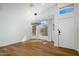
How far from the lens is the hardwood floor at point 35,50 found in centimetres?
241

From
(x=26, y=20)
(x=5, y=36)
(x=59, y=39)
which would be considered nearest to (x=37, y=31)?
(x=26, y=20)

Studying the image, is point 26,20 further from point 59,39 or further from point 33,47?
point 59,39

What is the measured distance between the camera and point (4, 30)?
2.42m

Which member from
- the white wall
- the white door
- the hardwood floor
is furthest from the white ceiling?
the hardwood floor

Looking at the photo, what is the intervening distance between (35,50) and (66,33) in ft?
2.37

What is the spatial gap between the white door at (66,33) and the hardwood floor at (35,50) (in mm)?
108

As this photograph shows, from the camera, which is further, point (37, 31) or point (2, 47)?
point (37, 31)

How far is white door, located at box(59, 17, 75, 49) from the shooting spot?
95.6 inches

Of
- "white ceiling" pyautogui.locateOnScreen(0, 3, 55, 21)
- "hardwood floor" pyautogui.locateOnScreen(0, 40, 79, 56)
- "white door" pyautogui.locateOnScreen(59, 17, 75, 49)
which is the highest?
"white ceiling" pyautogui.locateOnScreen(0, 3, 55, 21)

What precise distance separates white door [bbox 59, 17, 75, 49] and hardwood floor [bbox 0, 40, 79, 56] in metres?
0.11

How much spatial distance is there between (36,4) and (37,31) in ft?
1.83

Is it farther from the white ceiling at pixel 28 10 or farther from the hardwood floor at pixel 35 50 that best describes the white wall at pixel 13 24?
the hardwood floor at pixel 35 50

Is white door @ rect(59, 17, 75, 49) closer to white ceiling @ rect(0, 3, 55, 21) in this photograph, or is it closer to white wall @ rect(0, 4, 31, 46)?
white ceiling @ rect(0, 3, 55, 21)

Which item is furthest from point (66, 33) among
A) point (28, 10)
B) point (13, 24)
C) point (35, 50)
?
point (13, 24)
